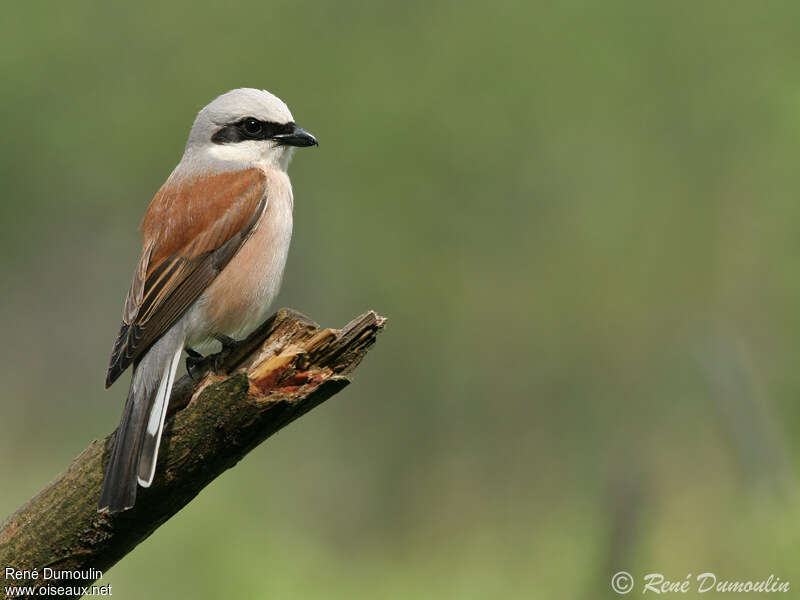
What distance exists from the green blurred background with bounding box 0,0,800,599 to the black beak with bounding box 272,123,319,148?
5.94 feet

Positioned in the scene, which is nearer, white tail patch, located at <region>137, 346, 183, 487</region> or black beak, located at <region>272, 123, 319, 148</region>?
white tail patch, located at <region>137, 346, 183, 487</region>

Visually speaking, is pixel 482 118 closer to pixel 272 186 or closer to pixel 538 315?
pixel 538 315

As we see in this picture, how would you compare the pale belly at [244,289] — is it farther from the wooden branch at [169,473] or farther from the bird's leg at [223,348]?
the wooden branch at [169,473]

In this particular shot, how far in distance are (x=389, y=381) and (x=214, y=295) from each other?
383cm

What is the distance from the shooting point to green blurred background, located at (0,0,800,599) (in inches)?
210

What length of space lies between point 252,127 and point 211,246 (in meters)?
0.70

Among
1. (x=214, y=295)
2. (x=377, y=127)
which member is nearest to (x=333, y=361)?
(x=214, y=295)

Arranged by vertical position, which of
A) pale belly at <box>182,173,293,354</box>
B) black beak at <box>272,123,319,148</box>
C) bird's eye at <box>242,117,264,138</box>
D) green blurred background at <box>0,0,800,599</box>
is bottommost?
green blurred background at <box>0,0,800,599</box>

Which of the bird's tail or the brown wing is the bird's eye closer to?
the brown wing

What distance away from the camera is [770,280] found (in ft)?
23.2

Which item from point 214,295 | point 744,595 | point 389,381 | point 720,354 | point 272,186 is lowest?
point 389,381

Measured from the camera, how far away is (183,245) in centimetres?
380

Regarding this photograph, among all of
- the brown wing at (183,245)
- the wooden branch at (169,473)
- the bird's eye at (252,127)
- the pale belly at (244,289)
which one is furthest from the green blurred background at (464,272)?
the bird's eye at (252,127)

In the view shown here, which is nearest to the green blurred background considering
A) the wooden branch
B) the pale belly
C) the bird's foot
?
the wooden branch
